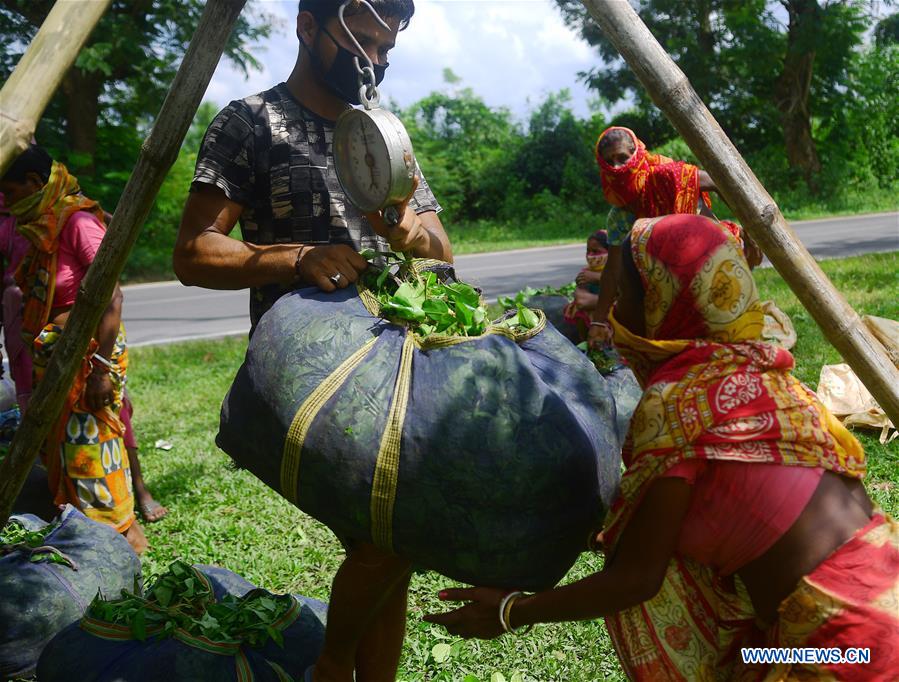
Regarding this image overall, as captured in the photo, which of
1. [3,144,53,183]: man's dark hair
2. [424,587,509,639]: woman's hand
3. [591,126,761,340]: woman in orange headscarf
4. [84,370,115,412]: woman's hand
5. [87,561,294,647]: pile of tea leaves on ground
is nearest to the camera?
[424,587,509,639]: woman's hand

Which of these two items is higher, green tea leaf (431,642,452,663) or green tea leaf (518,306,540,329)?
green tea leaf (518,306,540,329)

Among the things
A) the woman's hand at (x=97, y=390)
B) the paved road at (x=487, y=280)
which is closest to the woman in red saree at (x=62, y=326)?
the woman's hand at (x=97, y=390)

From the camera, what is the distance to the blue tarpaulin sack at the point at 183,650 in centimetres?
245

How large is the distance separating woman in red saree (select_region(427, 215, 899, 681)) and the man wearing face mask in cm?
57

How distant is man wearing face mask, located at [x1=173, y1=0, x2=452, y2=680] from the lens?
2207 millimetres

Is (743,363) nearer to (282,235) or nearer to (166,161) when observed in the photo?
(282,235)

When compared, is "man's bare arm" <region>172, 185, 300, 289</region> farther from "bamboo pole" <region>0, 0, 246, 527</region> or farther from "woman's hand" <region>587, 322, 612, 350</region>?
"woman's hand" <region>587, 322, 612, 350</region>

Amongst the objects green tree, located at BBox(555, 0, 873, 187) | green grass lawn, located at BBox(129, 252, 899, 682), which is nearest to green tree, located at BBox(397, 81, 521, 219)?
green tree, located at BBox(555, 0, 873, 187)

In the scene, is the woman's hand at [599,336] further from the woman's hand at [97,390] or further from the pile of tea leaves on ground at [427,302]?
the pile of tea leaves on ground at [427,302]

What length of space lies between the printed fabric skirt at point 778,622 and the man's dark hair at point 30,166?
308 centimetres

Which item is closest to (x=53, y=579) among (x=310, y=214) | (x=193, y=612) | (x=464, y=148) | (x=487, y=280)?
(x=193, y=612)

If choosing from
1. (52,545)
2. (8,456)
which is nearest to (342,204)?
(8,456)

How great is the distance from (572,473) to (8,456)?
1.79 m

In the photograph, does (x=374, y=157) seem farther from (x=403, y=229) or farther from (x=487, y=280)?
(x=487, y=280)
